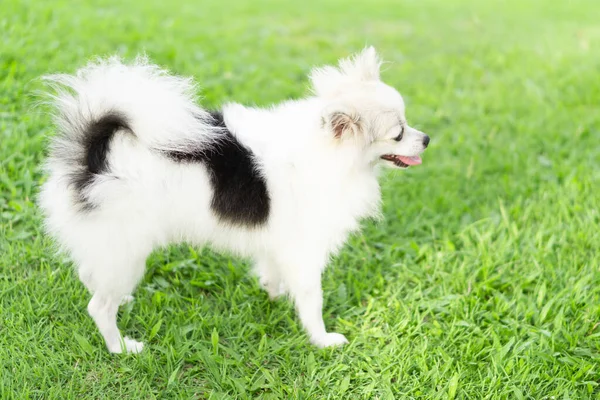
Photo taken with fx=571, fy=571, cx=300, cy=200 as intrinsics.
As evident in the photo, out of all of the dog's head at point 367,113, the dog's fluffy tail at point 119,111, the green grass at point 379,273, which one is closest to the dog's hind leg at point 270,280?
the green grass at point 379,273

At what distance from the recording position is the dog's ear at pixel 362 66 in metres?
2.89

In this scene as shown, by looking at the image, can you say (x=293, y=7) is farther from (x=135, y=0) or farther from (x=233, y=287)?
(x=233, y=287)

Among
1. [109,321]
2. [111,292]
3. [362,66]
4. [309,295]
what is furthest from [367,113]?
[109,321]

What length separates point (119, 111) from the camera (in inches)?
97.0

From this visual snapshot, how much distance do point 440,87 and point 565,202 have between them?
8.24 ft

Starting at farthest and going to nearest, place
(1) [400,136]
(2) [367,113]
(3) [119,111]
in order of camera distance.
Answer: (1) [400,136] < (2) [367,113] < (3) [119,111]

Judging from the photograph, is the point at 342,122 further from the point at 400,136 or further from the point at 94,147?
the point at 94,147

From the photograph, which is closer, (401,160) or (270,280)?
(401,160)

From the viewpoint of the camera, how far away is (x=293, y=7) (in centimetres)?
893

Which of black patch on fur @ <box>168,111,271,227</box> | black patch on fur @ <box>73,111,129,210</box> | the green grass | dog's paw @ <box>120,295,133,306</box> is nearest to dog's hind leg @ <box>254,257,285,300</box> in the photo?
the green grass

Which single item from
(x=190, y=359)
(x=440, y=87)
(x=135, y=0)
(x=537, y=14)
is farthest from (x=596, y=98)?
(x=135, y=0)

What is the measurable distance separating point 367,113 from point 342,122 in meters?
0.19

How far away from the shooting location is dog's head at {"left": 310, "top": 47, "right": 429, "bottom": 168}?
8.57 ft

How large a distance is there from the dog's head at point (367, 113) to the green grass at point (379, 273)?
0.91 metres
